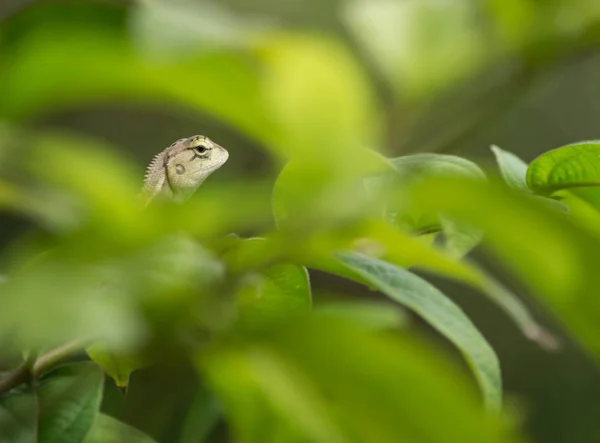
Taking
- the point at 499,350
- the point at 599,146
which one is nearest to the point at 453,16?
the point at 599,146

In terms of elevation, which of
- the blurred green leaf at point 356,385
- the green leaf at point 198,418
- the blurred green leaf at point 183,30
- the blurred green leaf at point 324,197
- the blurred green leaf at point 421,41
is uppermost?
the blurred green leaf at point 183,30

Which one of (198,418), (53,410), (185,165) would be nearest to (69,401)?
(53,410)

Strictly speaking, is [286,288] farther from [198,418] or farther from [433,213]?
[198,418]

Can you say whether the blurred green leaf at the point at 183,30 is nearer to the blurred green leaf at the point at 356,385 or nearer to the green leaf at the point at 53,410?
the blurred green leaf at the point at 356,385

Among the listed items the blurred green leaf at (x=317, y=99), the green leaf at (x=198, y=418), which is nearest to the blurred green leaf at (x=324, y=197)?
the blurred green leaf at (x=317, y=99)

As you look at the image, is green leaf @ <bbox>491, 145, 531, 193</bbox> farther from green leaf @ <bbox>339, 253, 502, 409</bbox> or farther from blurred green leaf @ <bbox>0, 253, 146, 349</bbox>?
blurred green leaf @ <bbox>0, 253, 146, 349</bbox>

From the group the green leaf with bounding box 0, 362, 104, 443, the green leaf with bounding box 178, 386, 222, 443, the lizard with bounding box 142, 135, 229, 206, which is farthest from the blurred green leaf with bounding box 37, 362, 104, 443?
the lizard with bounding box 142, 135, 229, 206
